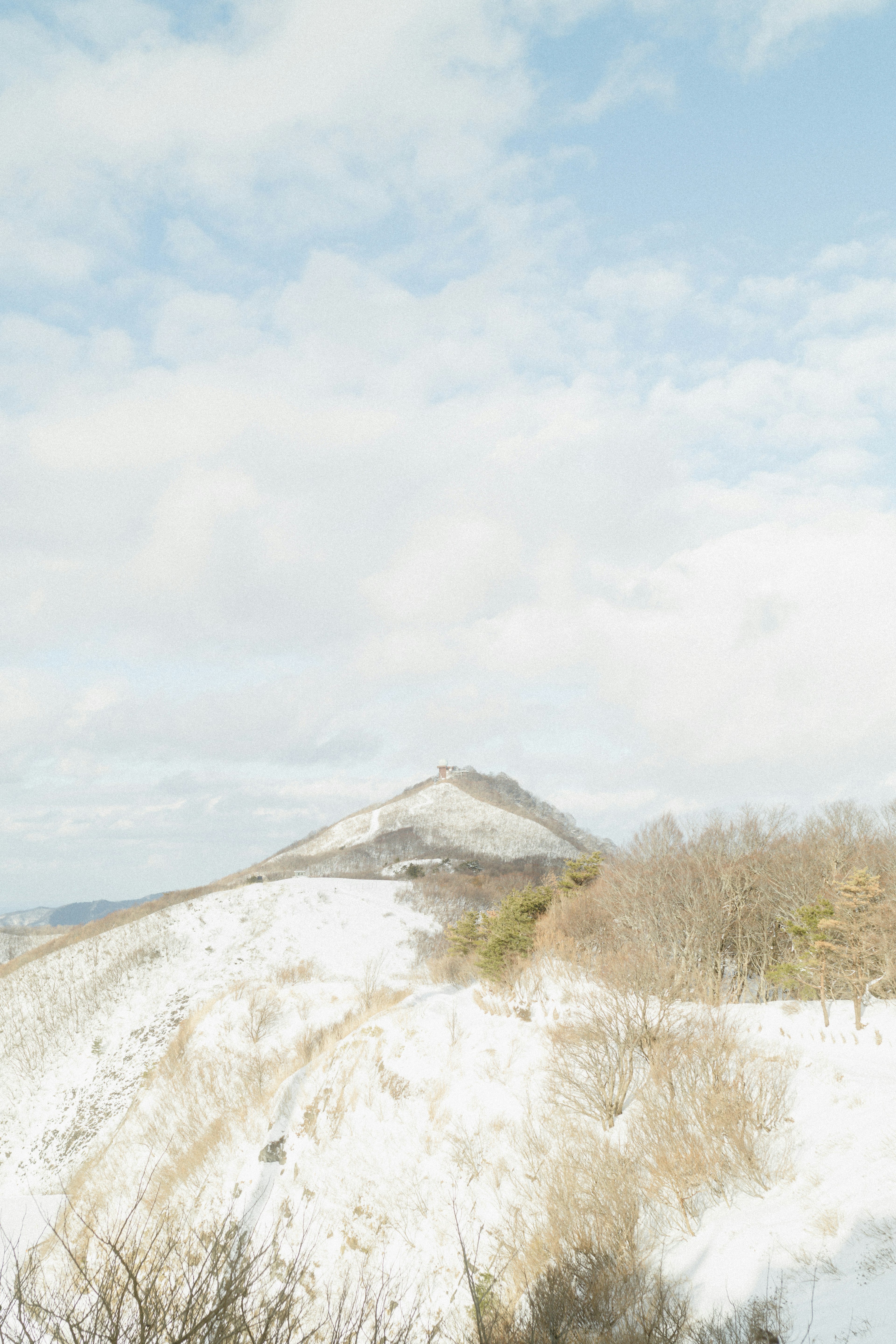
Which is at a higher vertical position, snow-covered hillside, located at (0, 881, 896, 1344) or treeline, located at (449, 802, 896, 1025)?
treeline, located at (449, 802, 896, 1025)

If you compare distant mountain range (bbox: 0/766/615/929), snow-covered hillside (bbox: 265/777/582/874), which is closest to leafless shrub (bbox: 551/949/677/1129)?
distant mountain range (bbox: 0/766/615/929)

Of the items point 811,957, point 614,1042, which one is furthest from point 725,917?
point 614,1042

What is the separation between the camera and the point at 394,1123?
24.4 m

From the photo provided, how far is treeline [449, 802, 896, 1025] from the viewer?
28312 mm

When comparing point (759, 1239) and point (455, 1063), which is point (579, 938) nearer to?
point (455, 1063)

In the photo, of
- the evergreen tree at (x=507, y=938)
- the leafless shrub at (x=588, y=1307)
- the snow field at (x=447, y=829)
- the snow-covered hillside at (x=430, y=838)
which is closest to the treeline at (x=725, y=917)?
the evergreen tree at (x=507, y=938)

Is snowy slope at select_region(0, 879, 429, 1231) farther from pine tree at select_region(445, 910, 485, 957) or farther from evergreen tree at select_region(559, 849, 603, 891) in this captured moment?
evergreen tree at select_region(559, 849, 603, 891)

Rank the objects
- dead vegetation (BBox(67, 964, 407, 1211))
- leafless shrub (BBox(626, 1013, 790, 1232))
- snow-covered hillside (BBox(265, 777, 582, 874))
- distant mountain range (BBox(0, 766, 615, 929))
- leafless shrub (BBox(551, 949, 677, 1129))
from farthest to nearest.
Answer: snow-covered hillside (BBox(265, 777, 582, 874))
distant mountain range (BBox(0, 766, 615, 929))
dead vegetation (BBox(67, 964, 407, 1211))
leafless shrub (BBox(551, 949, 677, 1129))
leafless shrub (BBox(626, 1013, 790, 1232))

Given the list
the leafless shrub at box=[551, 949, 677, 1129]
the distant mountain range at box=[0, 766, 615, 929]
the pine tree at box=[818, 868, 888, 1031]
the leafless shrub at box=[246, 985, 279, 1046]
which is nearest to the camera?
the leafless shrub at box=[551, 949, 677, 1129]

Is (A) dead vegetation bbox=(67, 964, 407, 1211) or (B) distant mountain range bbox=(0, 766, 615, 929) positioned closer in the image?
(A) dead vegetation bbox=(67, 964, 407, 1211)

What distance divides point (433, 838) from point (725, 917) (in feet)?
282

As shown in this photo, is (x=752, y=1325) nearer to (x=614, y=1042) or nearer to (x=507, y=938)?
(x=614, y=1042)

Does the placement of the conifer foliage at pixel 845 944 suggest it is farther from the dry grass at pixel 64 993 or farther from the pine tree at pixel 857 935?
the dry grass at pixel 64 993

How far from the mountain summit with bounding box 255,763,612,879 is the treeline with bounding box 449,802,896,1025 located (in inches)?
1785
